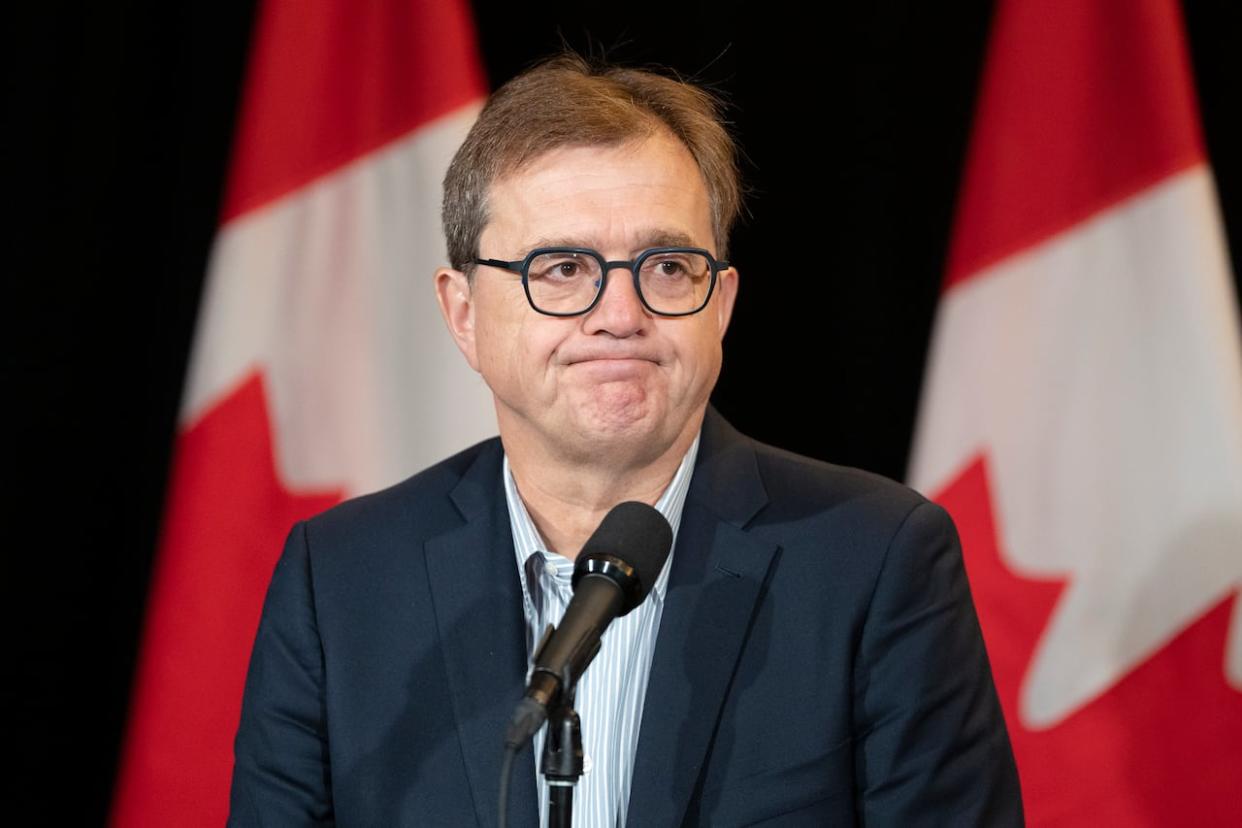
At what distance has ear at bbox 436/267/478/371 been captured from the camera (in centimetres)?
213

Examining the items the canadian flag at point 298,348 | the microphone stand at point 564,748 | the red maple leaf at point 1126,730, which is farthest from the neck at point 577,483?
the red maple leaf at point 1126,730

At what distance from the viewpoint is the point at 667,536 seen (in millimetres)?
1506

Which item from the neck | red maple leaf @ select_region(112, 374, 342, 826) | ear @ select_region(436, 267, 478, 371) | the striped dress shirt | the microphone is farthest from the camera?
red maple leaf @ select_region(112, 374, 342, 826)

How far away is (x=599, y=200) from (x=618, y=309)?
16 cm

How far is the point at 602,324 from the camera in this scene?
1864 mm

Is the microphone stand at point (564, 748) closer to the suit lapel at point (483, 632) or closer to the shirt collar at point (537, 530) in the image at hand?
the suit lapel at point (483, 632)

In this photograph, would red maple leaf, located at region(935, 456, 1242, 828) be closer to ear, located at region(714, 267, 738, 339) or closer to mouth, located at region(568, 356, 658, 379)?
ear, located at region(714, 267, 738, 339)

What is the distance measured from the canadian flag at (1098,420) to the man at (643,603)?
0.81 meters

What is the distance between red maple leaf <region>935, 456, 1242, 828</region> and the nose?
121 centimetres

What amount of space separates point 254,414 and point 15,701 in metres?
Answer: 0.81

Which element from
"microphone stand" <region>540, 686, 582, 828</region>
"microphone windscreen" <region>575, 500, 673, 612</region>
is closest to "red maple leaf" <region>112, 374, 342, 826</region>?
"microphone windscreen" <region>575, 500, 673, 612</region>

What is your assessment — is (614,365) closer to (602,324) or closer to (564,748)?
(602,324)

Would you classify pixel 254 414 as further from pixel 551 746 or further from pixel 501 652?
pixel 551 746

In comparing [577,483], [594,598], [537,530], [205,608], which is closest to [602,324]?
[577,483]
